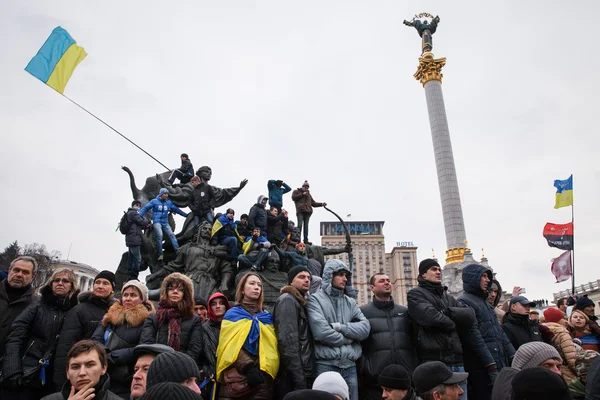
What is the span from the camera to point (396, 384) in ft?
10.6

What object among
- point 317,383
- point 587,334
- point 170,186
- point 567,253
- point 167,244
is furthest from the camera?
point 567,253

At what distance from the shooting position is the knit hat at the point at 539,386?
2.21 meters

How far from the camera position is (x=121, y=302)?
166 inches

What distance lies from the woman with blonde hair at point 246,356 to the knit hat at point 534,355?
2.17 meters

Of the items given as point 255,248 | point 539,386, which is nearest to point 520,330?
point 539,386

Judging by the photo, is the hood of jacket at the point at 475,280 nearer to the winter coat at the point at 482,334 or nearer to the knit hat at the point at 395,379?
the winter coat at the point at 482,334

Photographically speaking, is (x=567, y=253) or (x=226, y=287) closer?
(x=226, y=287)

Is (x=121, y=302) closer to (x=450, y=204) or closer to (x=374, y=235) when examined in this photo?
(x=450, y=204)

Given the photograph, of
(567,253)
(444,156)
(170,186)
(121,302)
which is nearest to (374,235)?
(444,156)

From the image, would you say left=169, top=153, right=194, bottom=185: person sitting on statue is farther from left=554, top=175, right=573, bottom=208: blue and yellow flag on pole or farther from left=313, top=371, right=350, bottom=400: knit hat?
left=554, top=175, right=573, bottom=208: blue and yellow flag on pole

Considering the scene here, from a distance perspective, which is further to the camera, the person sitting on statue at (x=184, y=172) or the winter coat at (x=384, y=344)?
the person sitting on statue at (x=184, y=172)

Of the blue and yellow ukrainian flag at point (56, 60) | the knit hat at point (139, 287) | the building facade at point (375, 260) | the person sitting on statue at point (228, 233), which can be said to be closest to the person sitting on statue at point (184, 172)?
the person sitting on statue at point (228, 233)

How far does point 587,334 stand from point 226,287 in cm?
694

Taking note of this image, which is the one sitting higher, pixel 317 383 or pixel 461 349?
pixel 461 349
